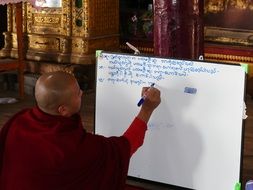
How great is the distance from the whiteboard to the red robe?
24.1 inches

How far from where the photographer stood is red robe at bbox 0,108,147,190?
219 centimetres

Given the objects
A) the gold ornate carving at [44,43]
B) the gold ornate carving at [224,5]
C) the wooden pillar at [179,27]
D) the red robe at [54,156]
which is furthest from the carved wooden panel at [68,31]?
the red robe at [54,156]

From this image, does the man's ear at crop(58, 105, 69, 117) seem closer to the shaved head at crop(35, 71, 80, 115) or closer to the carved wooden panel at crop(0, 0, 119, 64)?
the shaved head at crop(35, 71, 80, 115)

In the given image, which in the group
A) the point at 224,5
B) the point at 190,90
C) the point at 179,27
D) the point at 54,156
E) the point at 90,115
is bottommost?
the point at 90,115

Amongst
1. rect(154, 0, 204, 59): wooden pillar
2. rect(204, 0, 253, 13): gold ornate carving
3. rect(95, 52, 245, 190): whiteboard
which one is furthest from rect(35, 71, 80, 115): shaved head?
rect(204, 0, 253, 13): gold ornate carving

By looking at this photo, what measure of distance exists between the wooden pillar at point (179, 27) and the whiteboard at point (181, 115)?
217 mm

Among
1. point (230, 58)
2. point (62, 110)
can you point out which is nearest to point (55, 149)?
point (62, 110)

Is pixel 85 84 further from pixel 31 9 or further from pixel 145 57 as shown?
pixel 145 57

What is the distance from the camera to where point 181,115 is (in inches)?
113

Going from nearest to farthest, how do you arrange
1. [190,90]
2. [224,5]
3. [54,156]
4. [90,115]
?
[54,156], [190,90], [90,115], [224,5]

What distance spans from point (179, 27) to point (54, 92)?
1.04 meters

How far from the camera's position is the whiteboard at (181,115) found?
275 cm

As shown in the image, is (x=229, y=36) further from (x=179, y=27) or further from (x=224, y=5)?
(x=179, y=27)

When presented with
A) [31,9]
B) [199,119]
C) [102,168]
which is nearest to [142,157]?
[199,119]
